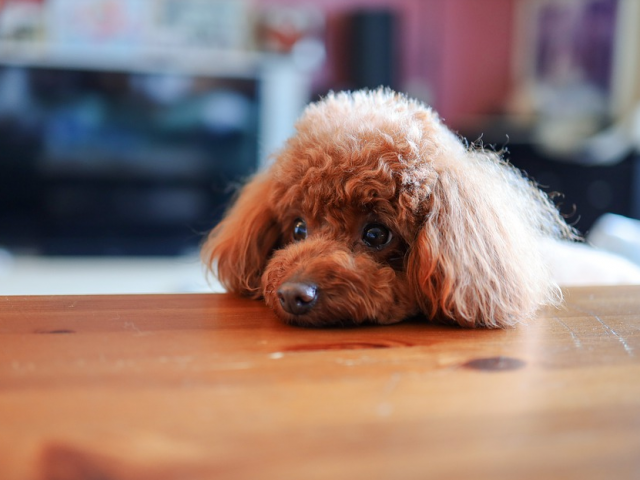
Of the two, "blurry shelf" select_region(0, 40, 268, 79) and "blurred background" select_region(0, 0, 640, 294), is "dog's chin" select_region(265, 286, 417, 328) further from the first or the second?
"blurry shelf" select_region(0, 40, 268, 79)

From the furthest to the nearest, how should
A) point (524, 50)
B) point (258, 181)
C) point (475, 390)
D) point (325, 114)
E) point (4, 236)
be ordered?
point (524, 50), point (4, 236), point (258, 181), point (325, 114), point (475, 390)

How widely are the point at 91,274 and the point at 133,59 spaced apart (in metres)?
1.36

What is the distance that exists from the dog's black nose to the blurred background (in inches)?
111

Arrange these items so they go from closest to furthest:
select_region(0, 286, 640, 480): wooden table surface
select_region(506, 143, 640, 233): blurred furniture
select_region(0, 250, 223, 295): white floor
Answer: select_region(0, 286, 640, 480): wooden table surface
select_region(0, 250, 223, 295): white floor
select_region(506, 143, 640, 233): blurred furniture

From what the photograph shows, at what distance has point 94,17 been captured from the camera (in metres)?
4.09

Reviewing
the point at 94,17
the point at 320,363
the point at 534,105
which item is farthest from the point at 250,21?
the point at 320,363

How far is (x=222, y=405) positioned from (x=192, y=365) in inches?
4.1

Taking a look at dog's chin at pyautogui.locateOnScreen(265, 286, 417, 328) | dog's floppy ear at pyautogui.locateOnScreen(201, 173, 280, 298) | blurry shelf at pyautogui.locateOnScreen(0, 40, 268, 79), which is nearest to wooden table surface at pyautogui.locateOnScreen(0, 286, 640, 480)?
dog's chin at pyautogui.locateOnScreen(265, 286, 417, 328)

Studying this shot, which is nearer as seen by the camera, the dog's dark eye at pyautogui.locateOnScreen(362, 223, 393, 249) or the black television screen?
the dog's dark eye at pyautogui.locateOnScreen(362, 223, 393, 249)

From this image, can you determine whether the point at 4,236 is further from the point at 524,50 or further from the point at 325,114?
the point at 524,50

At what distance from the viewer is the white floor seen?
12.0 feet

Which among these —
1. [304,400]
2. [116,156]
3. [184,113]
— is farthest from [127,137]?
[304,400]

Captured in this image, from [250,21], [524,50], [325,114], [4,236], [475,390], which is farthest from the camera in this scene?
[524,50]

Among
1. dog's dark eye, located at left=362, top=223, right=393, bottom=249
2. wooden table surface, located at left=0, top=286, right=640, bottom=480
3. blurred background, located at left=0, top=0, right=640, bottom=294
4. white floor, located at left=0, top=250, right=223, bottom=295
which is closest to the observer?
wooden table surface, located at left=0, top=286, right=640, bottom=480
